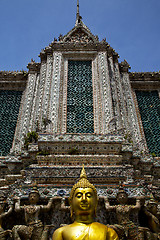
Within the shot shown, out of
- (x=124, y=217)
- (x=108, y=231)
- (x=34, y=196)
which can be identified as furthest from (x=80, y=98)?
(x=108, y=231)

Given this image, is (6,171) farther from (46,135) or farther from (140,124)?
(140,124)

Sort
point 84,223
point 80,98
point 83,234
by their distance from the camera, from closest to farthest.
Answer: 1. point 83,234
2. point 84,223
3. point 80,98

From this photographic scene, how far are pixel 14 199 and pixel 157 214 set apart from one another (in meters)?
3.54

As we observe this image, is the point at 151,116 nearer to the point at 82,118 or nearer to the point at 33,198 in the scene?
the point at 82,118

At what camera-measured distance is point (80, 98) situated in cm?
1258

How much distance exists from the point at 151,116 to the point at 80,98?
14.4 ft

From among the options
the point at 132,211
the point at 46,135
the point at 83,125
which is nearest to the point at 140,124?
the point at 83,125

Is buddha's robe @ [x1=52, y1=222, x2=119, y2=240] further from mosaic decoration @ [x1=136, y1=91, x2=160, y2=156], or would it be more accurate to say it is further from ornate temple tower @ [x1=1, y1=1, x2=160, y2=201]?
mosaic decoration @ [x1=136, y1=91, x2=160, y2=156]

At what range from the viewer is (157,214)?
19.4 feet

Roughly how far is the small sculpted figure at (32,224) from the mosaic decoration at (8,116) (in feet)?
21.8

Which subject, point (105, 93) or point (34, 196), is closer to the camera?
point (34, 196)

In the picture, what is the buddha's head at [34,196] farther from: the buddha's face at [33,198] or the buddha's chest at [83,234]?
the buddha's chest at [83,234]

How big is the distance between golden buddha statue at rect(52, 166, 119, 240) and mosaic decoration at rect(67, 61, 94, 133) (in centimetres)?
644

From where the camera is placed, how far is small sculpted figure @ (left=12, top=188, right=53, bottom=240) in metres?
4.99
